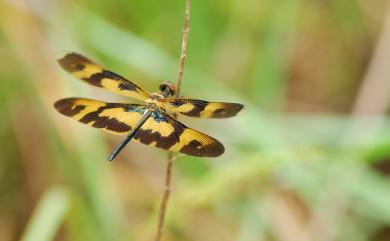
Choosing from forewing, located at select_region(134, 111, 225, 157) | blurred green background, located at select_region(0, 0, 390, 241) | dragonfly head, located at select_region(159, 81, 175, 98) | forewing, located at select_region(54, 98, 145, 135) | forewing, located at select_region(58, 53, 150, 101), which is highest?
blurred green background, located at select_region(0, 0, 390, 241)

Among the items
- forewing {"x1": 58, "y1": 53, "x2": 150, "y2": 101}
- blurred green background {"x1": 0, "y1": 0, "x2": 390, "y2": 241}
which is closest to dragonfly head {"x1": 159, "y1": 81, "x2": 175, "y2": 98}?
forewing {"x1": 58, "y1": 53, "x2": 150, "y2": 101}

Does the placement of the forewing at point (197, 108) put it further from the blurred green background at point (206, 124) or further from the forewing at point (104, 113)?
the blurred green background at point (206, 124)

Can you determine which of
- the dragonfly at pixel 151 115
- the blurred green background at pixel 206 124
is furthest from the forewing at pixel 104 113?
the blurred green background at pixel 206 124

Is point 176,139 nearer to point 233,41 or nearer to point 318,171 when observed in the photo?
point 318,171

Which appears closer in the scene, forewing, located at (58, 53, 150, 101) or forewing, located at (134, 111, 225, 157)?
forewing, located at (134, 111, 225, 157)

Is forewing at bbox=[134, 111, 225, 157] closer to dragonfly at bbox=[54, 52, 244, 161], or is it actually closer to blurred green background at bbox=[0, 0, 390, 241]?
dragonfly at bbox=[54, 52, 244, 161]

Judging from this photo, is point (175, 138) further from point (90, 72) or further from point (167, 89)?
A: point (90, 72)

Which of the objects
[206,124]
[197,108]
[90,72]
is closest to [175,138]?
[197,108]
